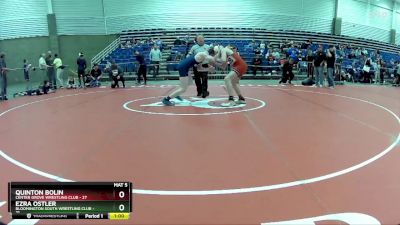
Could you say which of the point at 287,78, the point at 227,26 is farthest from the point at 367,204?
the point at 227,26

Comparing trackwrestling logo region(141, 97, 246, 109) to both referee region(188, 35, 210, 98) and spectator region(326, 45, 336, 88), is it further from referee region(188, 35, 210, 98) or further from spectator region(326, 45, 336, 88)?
spectator region(326, 45, 336, 88)

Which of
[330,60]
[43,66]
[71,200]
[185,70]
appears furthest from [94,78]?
[71,200]

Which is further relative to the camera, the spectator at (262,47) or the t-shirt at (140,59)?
the spectator at (262,47)

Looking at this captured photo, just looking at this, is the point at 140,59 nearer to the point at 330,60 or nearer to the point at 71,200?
the point at 330,60

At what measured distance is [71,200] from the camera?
2816 mm

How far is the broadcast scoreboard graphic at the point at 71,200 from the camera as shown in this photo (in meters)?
2.81

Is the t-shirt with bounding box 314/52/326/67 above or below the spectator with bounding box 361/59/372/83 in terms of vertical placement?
above

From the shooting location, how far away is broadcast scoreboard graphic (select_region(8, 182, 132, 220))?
9.21 ft

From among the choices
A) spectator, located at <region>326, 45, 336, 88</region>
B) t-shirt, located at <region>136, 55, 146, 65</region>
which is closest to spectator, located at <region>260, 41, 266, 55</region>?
spectator, located at <region>326, 45, 336, 88</region>

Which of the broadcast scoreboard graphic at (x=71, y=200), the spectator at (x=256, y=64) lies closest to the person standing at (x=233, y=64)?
the broadcast scoreboard graphic at (x=71, y=200)

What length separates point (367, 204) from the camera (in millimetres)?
3541

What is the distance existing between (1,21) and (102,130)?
2375cm

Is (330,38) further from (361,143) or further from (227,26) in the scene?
(361,143)

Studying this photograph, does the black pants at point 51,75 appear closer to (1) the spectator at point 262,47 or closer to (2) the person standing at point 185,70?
(2) the person standing at point 185,70
